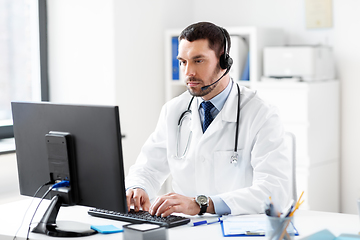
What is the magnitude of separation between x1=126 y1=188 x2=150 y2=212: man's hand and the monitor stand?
24 centimetres

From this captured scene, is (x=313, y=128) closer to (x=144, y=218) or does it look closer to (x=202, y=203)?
(x=202, y=203)

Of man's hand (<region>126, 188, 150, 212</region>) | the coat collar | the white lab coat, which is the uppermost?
the coat collar

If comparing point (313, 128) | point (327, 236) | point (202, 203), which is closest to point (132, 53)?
point (313, 128)

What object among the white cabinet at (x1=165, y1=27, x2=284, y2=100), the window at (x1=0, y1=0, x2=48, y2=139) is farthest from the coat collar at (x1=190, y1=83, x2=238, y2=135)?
the window at (x1=0, y1=0, x2=48, y2=139)

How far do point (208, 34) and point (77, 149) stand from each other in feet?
2.55

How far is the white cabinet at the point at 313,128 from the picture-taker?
3.41 metres

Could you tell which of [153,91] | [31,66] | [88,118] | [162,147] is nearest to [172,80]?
[153,91]

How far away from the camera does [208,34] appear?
6.99 ft

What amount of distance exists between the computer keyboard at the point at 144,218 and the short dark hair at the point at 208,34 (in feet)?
2.43

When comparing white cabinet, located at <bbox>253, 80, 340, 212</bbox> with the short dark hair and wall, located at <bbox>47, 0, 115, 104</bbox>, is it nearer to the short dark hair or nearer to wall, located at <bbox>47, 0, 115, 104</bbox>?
wall, located at <bbox>47, 0, 115, 104</bbox>

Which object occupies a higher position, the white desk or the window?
the window

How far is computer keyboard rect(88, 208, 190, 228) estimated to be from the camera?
68.7 inches

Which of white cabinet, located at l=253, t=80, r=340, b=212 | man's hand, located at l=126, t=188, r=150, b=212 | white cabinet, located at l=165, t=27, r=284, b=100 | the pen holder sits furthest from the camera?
white cabinet, located at l=165, t=27, r=284, b=100

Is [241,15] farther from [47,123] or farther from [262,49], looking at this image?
[47,123]
